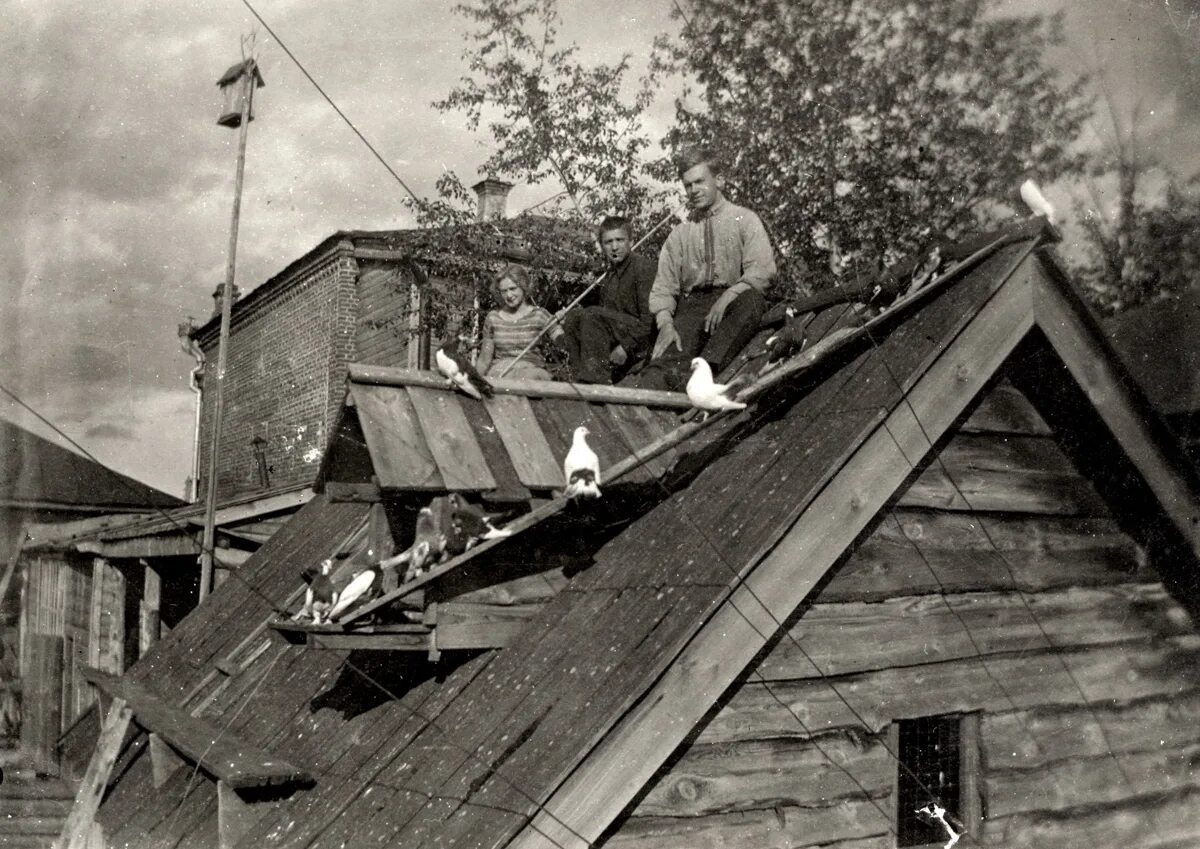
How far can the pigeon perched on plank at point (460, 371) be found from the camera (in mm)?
4973

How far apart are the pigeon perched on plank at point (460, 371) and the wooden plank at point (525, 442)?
80 millimetres

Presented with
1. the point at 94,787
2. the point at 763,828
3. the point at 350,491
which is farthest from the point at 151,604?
the point at 763,828

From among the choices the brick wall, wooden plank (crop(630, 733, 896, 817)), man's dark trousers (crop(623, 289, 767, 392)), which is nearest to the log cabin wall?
wooden plank (crop(630, 733, 896, 817))

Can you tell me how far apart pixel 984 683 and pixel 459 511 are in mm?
2221

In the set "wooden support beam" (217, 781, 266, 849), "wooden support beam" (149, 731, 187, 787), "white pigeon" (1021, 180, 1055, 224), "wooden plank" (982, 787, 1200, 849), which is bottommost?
"wooden plank" (982, 787, 1200, 849)

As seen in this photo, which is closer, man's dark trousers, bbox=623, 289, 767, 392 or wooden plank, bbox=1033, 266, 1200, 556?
wooden plank, bbox=1033, 266, 1200, 556

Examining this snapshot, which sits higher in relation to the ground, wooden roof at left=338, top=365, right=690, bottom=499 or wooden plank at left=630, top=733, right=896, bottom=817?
wooden roof at left=338, top=365, right=690, bottom=499

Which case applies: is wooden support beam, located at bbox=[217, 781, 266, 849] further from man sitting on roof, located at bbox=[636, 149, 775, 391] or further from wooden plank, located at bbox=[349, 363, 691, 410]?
man sitting on roof, located at bbox=[636, 149, 775, 391]

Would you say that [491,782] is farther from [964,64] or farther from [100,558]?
[964,64]

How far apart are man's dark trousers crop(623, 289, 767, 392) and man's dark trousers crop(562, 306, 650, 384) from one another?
4.43 feet

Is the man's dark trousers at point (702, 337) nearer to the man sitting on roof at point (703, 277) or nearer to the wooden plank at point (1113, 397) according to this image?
the man sitting on roof at point (703, 277)

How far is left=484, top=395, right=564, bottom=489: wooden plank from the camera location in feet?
16.0

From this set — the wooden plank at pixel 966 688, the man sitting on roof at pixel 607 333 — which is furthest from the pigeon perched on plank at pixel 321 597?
the man sitting on roof at pixel 607 333

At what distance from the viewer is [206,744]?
19.2 ft
